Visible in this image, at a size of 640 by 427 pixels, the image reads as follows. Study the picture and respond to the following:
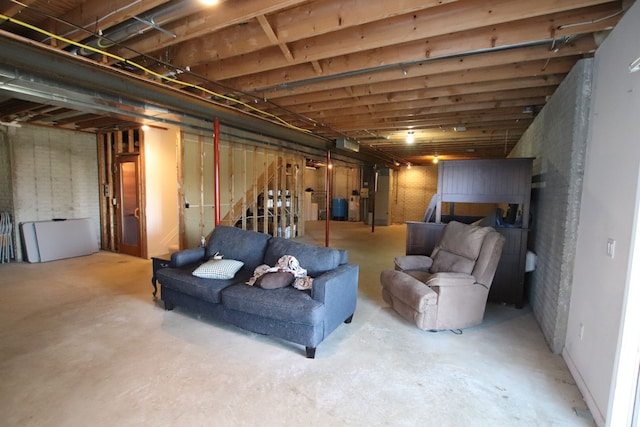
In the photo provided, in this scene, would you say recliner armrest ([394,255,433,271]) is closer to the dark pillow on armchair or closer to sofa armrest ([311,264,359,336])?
sofa armrest ([311,264,359,336])

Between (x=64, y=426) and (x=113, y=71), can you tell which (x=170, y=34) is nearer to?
(x=113, y=71)

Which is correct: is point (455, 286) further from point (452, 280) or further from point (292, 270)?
point (292, 270)

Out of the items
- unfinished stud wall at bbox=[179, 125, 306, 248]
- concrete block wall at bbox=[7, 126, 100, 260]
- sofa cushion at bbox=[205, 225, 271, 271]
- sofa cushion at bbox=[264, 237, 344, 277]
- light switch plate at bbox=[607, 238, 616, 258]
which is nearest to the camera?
light switch plate at bbox=[607, 238, 616, 258]

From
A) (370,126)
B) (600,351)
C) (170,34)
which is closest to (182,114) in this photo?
(170,34)

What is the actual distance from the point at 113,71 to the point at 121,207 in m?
3.78

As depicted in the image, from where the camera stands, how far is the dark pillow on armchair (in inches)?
111

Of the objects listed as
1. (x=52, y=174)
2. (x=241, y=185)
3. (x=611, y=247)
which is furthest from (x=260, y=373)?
(x=52, y=174)

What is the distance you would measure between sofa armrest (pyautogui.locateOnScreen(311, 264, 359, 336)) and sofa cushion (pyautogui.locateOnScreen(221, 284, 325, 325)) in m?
0.10

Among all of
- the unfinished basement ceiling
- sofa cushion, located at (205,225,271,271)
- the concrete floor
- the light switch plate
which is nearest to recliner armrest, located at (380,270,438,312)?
the concrete floor

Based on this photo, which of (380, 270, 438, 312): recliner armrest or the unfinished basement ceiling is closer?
the unfinished basement ceiling

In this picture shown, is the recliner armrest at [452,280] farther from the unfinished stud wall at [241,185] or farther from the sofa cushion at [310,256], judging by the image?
the unfinished stud wall at [241,185]

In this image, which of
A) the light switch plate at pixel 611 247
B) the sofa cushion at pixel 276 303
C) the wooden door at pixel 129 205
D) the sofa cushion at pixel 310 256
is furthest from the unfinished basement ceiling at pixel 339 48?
→ the sofa cushion at pixel 276 303

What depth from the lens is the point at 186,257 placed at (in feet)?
11.9

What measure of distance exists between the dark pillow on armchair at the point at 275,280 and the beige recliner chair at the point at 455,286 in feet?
3.96
